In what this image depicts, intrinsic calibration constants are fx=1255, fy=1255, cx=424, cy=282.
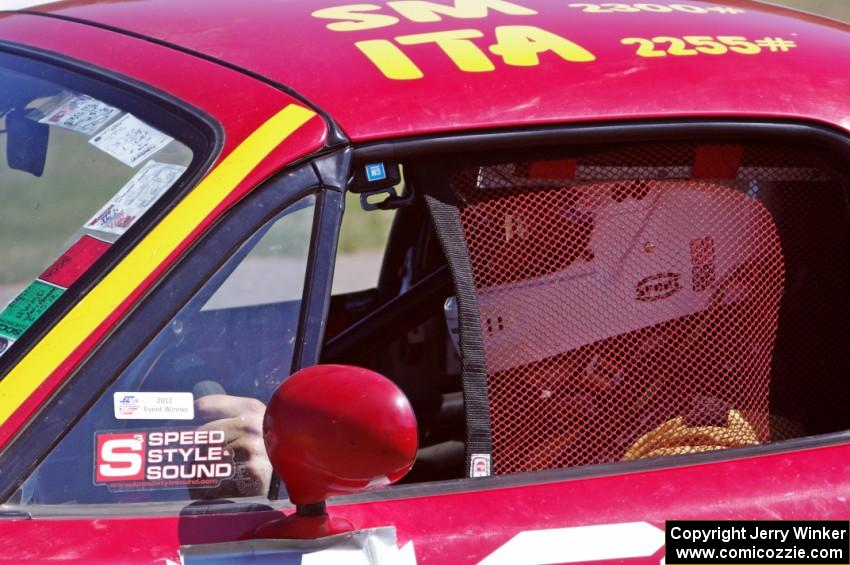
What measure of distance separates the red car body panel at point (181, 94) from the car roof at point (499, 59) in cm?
4

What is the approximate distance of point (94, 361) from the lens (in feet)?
5.30

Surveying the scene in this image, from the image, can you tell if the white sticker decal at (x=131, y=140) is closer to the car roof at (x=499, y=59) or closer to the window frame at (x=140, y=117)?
the window frame at (x=140, y=117)

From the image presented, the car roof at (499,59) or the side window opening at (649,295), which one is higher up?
the car roof at (499,59)

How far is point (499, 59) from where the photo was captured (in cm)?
198

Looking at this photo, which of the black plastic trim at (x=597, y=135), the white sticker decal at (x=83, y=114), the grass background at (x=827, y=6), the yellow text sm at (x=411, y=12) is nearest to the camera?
the black plastic trim at (x=597, y=135)

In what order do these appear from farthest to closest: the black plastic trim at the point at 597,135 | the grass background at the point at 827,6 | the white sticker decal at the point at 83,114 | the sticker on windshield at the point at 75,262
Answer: the grass background at the point at 827,6 < the white sticker decal at the point at 83,114 < the black plastic trim at the point at 597,135 < the sticker on windshield at the point at 75,262

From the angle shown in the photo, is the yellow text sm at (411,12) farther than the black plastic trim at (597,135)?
Yes

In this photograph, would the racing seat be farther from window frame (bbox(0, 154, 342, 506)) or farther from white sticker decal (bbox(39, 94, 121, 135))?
white sticker decal (bbox(39, 94, 121, 135))

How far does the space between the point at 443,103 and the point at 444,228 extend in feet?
0.61

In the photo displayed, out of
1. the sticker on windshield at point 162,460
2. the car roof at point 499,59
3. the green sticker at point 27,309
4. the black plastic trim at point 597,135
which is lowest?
the sticker on windshield at point 162,460

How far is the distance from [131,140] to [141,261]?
0.28 metres

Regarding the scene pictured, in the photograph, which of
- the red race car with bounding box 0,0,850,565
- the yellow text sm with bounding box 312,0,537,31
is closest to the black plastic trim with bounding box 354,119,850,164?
the red race car with bounding box 0,0,850,565

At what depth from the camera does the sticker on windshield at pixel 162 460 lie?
1.65 m

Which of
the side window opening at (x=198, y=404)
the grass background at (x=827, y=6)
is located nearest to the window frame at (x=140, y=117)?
the side window opening at (x=198, y=404)
